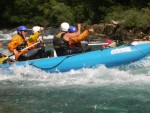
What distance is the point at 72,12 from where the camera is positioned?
1114 inches

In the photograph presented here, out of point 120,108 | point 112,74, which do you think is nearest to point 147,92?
point 120,108

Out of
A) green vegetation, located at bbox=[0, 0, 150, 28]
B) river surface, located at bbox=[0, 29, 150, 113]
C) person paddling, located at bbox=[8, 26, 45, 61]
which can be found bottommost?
river surface, located at bbox=[0, 29, 150, 113]

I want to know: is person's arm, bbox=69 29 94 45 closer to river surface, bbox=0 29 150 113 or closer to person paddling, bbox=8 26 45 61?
river surface, bbox=0 29 150 113

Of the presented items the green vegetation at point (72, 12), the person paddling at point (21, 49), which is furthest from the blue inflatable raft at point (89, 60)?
the green vegetation at point (72, 12)

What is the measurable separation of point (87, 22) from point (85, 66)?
16.5 m

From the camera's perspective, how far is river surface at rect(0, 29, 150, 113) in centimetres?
646

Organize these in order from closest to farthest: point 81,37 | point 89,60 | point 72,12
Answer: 1. point 89,60
2. point 81,37
3. point 72,12

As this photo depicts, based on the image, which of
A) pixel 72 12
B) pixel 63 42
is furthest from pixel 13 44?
pixel 72 12

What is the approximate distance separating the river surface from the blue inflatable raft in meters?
0.13

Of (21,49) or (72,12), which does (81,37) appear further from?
(72,12)

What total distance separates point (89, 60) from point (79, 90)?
1.70 meters

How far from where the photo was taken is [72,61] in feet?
30.2

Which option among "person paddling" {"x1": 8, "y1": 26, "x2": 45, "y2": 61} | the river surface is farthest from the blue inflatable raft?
"person paddling" {"x1": 8, "y1": 26, "x2": 45, "y2": 61}

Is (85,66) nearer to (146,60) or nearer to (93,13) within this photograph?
(146,60)
